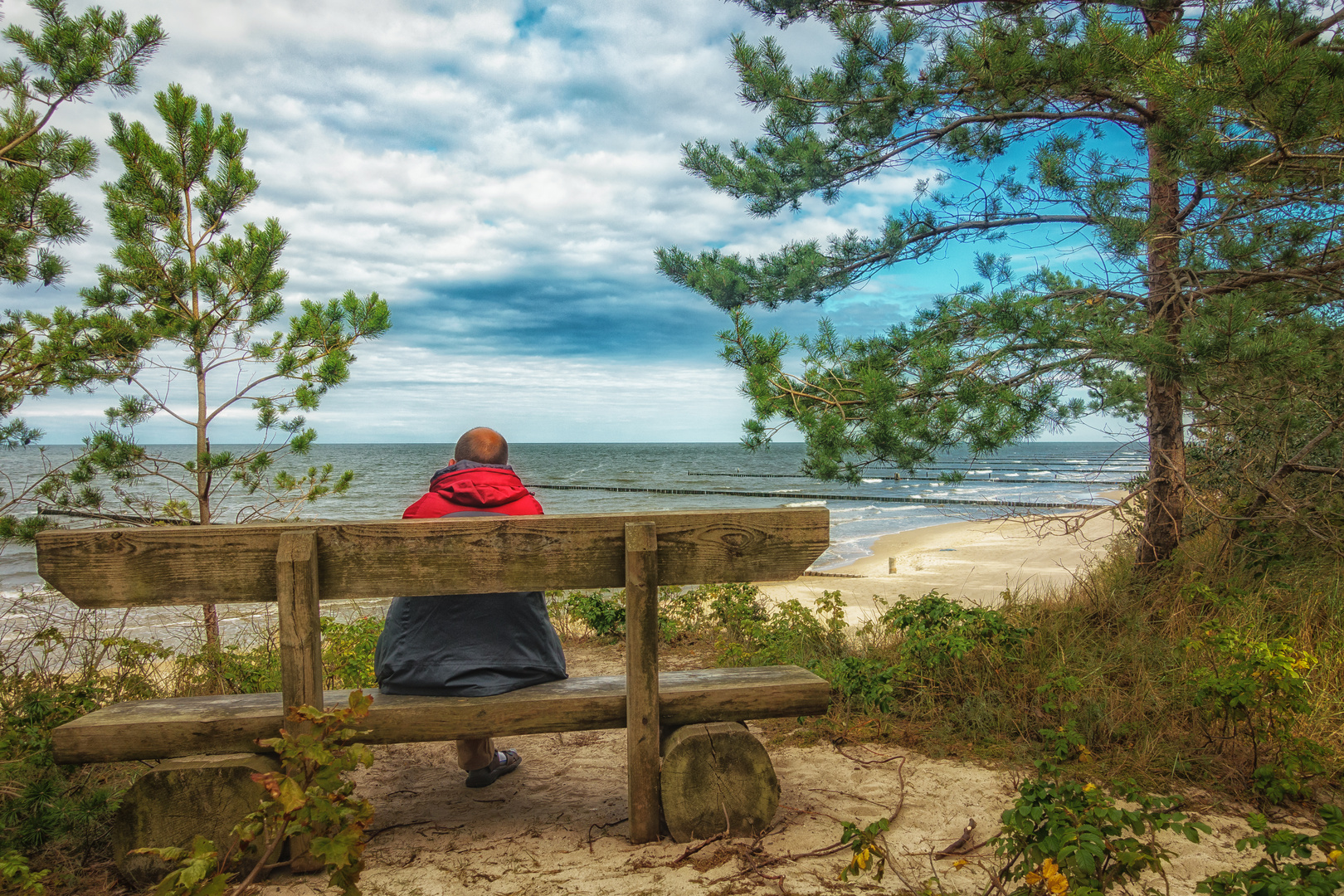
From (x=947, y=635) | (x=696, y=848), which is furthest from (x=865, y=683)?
(x=696, y=848)

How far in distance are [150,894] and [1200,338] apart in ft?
16.8

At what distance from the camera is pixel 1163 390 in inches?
205

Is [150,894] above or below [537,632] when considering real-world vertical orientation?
below

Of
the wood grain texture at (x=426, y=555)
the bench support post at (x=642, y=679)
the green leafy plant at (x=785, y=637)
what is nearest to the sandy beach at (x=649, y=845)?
the bench support post at (x=642, y=679)

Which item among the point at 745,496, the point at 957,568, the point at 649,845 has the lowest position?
the point at 745,496

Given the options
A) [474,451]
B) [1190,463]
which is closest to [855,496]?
[1190,463]

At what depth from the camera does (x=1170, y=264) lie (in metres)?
5.04

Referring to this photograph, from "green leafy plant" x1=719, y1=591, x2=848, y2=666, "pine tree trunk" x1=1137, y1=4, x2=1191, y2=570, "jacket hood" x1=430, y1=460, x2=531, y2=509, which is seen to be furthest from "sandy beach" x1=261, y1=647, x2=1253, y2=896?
"pine tree trunk" x1=1137, y1=4, x2=1191, y2=570

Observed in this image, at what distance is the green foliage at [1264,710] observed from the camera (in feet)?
9.25

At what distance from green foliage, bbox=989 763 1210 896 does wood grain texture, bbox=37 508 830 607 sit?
958mm

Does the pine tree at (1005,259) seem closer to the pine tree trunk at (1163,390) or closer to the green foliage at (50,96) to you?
the pine tree trunk at (1163,390)

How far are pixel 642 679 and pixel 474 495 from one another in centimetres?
101

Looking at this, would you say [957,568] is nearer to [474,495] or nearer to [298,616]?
[474,495]

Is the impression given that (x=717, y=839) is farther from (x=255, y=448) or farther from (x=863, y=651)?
(x=255, y=448)
